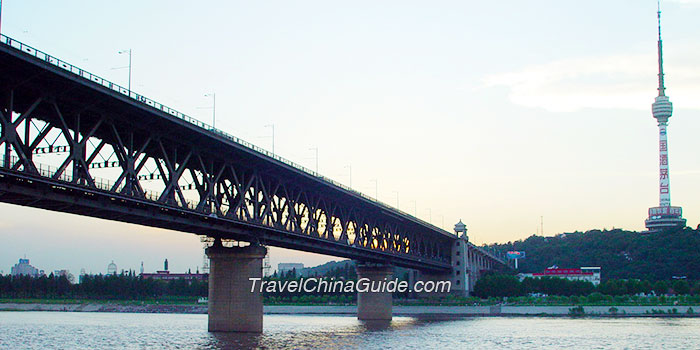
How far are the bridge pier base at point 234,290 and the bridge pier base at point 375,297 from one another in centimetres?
5759

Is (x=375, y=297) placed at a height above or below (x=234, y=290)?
below

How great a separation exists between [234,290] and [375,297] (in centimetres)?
6087

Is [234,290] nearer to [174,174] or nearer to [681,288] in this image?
[174,174]

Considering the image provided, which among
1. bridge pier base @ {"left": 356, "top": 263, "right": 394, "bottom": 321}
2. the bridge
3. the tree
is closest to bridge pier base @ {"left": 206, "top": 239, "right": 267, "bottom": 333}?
the bridge

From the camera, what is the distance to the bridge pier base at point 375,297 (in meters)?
142

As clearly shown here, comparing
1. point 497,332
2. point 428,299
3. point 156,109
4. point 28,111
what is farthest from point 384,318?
point 28,111

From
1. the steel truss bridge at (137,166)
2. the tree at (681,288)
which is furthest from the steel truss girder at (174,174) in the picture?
the tree at (681,288)

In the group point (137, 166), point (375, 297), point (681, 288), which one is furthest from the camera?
point (681, 288)

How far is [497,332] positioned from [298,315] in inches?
3671

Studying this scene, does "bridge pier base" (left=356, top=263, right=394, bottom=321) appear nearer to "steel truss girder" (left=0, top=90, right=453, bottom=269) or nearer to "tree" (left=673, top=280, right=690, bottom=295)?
"steel truss girder" (left=0, top=90, right=453, bottom=269)

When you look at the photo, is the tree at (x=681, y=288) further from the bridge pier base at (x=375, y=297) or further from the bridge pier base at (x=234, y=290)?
the bridge pier base at (x=234, y=290)

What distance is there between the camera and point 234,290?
84.8 metres

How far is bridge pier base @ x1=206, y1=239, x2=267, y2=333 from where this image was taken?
84.4 metres

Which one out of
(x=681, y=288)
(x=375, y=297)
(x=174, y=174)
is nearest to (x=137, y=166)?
(x=174, y=174)
